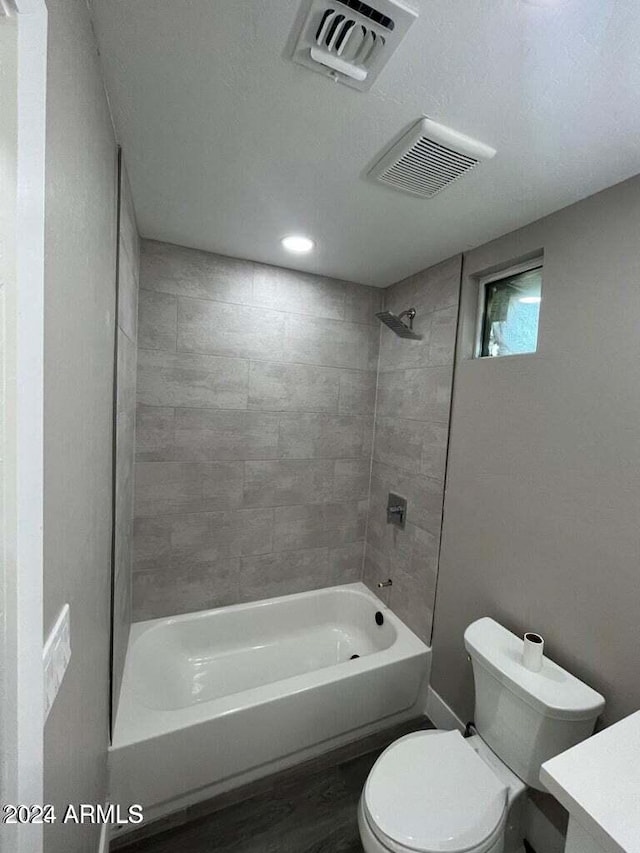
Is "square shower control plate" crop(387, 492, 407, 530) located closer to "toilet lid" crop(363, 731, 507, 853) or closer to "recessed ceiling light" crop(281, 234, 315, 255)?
"toilet lid" crop(363, 731, 507, 853)

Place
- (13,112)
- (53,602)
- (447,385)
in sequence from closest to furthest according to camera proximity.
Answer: (13,112) → (53,602) → (447,385)

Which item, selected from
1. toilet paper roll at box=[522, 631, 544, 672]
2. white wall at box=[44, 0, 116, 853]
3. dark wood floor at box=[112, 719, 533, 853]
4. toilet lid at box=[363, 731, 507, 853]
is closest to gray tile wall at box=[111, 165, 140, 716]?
white wall at box=[44, 0, 116, 853]

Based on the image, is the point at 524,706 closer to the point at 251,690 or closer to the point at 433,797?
the point at 433,797

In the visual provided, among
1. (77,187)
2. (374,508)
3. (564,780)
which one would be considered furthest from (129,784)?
(77,187)

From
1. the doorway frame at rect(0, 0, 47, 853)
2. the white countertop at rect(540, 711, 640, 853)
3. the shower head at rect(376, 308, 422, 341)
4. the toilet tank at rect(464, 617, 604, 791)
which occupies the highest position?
the shower head at rect(376, 308, 422, 341)

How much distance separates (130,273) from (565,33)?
5.32ft

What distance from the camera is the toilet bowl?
1070 millimetres

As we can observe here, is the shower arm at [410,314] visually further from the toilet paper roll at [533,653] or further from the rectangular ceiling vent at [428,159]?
the toilet paper roll at [533,653]

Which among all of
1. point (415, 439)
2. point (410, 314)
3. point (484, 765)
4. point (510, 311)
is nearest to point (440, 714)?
point (484, 765)

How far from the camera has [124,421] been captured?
1578mm

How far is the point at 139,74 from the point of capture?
939mm

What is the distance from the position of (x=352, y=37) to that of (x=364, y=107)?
0.61 ft

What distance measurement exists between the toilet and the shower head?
1585 mm

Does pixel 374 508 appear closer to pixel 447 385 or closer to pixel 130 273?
pixel 447 385
